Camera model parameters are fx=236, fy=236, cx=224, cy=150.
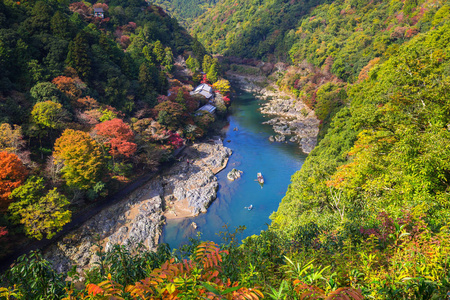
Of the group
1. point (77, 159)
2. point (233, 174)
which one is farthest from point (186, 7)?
point (77, 159)

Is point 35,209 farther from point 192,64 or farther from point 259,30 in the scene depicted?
point 259,30

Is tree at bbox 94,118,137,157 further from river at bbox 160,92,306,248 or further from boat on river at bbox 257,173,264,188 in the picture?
boat on river at bbox 257,173,264,188

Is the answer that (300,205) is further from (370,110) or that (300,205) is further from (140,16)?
(140,16)

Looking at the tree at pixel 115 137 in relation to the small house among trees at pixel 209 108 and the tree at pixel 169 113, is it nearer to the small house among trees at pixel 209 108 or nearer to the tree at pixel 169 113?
the tree at pixel 169 113

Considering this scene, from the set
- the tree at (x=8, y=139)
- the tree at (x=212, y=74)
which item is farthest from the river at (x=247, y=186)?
the tree at (x=212, y=74)

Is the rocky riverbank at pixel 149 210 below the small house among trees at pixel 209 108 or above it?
below

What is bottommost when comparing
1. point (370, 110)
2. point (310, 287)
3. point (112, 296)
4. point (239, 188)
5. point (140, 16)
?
point (239, 188)

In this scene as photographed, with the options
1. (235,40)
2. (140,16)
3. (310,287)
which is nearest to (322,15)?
(235,40)
